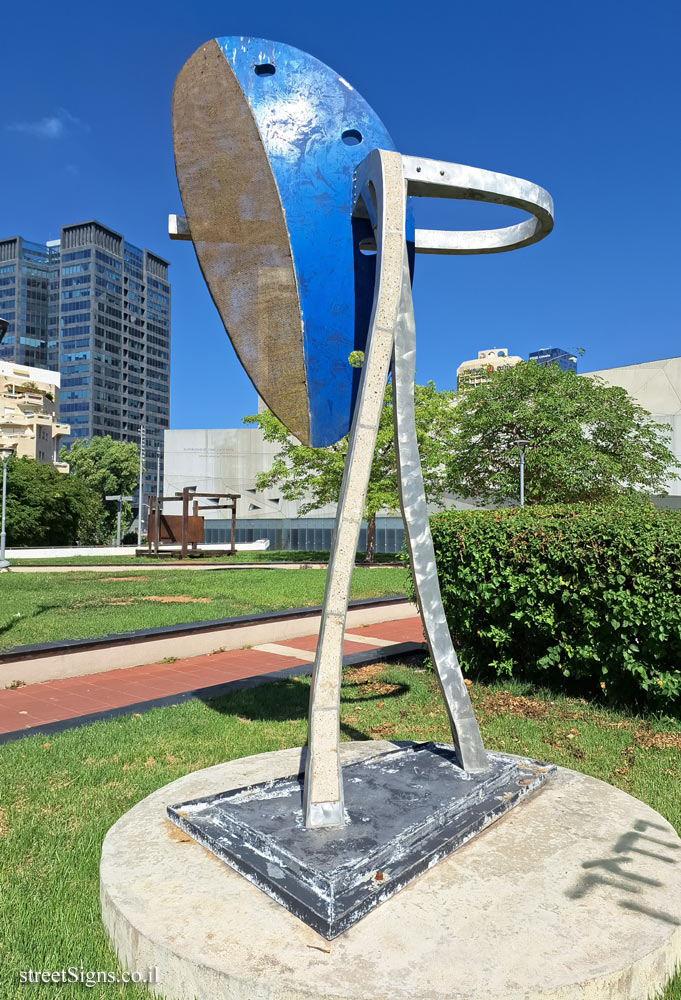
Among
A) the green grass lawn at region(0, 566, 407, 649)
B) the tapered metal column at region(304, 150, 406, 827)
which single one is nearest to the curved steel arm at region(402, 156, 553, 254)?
the tapered metal column at region(304, 150, 406, 827)

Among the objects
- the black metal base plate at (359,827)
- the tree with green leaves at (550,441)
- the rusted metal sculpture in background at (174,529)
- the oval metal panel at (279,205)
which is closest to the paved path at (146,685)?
the black metal base plate at (359,827)

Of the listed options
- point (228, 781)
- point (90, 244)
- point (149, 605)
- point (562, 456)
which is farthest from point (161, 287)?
point (228, 781)

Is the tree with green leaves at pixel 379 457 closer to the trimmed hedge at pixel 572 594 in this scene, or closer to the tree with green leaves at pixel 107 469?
the trimmed hedge at pixel 572 594

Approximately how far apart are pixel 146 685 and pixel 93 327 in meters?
131

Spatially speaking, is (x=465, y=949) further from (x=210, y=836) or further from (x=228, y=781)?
(x=228, y=781)

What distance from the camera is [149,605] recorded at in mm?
13336

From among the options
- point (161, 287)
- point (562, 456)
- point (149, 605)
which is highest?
point (161, 287)

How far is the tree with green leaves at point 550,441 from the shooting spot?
26266 mm

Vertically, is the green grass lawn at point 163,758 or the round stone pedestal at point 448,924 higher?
the round stone pedestal at point 448,924

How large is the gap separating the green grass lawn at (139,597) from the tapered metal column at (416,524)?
6.75 meters

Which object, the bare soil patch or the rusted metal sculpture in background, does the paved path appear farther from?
the rusted metal sculpture in background

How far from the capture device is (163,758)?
198 inches

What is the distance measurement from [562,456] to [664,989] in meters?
24.7

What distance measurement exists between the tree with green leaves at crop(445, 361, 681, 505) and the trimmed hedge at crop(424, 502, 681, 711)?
19.8m
